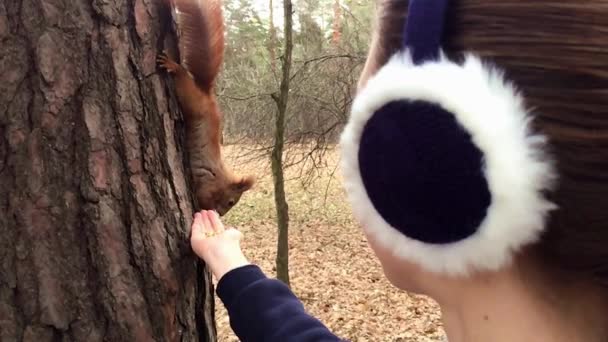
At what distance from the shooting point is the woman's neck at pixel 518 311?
2.96ft

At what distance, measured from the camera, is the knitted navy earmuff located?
79cm

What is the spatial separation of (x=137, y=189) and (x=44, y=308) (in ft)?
1.08

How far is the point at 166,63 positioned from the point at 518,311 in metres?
1.03

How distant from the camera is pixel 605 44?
29.8 inches

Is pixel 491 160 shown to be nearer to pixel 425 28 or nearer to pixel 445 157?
pixel 445 157

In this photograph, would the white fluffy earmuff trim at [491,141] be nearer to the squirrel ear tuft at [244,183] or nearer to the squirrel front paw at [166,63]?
the squirrel front paw at [166,63]

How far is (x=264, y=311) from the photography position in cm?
141

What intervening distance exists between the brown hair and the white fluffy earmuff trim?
2cm

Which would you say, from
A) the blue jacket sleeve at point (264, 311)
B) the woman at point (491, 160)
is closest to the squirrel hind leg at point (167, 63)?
the blue jacket sleeve at point (264, 311)

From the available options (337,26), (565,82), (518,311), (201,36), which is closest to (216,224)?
(201,36)

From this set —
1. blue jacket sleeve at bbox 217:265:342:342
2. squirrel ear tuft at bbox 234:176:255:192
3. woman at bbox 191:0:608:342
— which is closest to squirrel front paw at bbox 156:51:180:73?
blue jacket sleeve at bbox 217:265:342:342

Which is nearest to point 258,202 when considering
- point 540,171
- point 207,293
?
point 207,293

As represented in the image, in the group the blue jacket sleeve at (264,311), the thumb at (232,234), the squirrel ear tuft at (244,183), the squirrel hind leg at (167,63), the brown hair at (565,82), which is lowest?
the squirrel ear tuft at (244,183)

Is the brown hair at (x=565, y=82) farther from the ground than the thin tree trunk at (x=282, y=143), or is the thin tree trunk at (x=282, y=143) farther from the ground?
the brown hair at (x=565, y=82)
